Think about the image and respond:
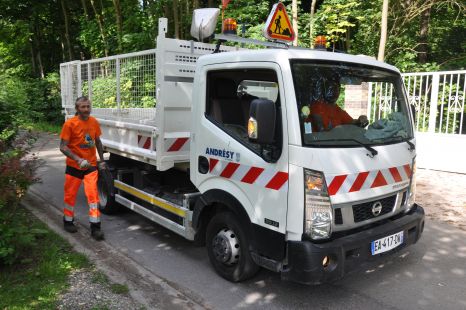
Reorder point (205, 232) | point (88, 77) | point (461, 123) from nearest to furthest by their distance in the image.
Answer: point (205, 232) → point (88, 77) → point (461, 123)

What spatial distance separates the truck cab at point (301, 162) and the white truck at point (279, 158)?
0.03 ft

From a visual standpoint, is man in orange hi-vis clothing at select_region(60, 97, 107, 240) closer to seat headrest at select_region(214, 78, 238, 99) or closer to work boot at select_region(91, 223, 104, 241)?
work boot at select_region(91, 223, 104, 241)

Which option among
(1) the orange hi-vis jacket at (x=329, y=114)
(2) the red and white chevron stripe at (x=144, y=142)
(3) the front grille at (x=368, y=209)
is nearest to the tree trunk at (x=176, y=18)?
(2) the red and white chevron stripe at (x=144, y=142)

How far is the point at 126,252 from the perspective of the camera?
4.74 m

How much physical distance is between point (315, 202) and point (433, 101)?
22.5 feet

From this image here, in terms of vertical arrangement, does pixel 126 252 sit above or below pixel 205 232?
below

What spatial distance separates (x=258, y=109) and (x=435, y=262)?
2.98 m

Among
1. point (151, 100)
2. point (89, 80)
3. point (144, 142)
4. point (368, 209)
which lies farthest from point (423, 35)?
point (368, 209)

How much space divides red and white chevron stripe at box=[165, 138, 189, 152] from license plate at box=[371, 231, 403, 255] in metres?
2.29

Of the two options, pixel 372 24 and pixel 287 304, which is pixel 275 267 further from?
pixel 372 24

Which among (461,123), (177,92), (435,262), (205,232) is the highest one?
(177,92)

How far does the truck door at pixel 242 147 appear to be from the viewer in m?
3.26

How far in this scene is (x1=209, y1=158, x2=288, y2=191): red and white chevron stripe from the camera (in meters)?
3.26

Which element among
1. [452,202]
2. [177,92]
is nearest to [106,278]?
[177,92]
